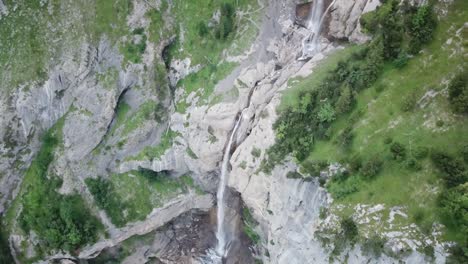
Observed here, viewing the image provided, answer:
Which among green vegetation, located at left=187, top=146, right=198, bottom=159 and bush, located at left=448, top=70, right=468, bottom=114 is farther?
green vegetation, located at left=187, top=146, right=198, bottom=159

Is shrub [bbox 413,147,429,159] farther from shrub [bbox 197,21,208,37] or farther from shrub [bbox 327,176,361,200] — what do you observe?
shrub [bbox 197,21,208,37]

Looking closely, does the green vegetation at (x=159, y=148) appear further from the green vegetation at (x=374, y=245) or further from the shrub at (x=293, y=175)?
the green vegetation at (x=374, y=245)

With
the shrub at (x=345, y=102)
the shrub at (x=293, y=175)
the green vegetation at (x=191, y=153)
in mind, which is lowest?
the shrub at (x=293, y=175)

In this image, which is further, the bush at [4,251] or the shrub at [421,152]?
the bush at [4,251]

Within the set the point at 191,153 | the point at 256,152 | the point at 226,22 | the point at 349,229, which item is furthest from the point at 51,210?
the point at 349,229

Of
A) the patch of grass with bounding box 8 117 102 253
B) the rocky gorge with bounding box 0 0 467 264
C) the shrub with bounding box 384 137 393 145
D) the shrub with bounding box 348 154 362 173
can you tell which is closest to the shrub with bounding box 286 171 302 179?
the shrub with bounding box 348 154 362 173

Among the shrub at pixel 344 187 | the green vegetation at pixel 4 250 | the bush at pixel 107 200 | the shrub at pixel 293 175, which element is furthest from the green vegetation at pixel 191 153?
the green vegetation at pixel 4 250
